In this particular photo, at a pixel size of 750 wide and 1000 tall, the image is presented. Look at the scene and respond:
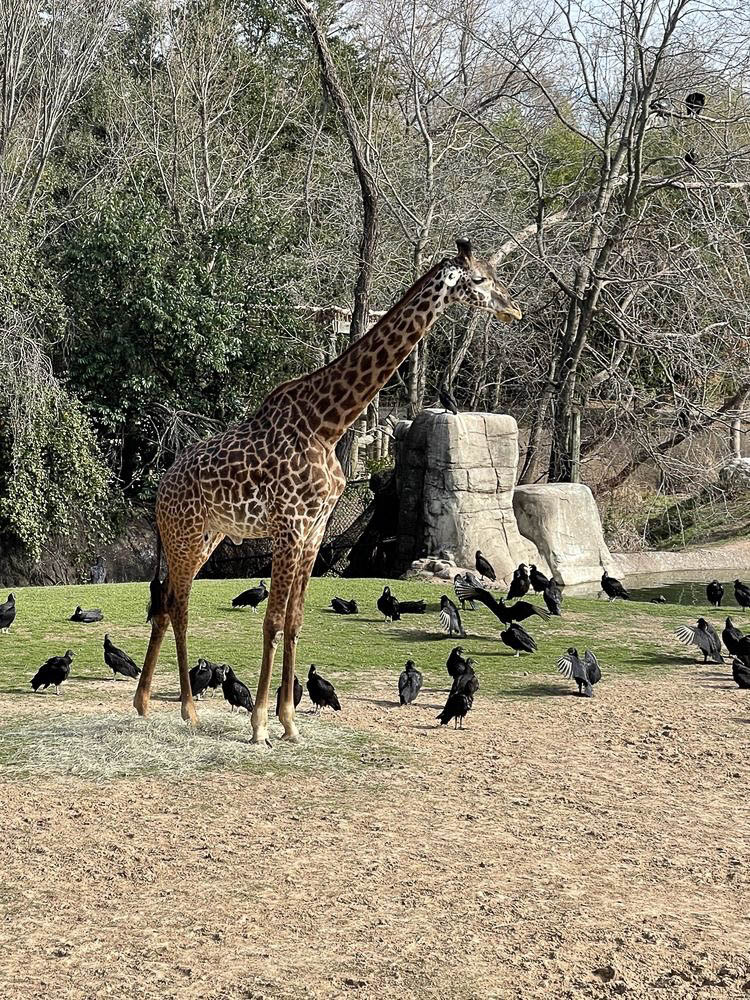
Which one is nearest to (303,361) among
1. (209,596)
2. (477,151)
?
(477,151)

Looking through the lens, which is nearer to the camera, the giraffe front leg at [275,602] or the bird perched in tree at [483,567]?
the giraffe front leg at [275,602]

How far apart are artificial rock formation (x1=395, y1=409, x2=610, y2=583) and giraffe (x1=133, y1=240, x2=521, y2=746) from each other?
9.15 meters

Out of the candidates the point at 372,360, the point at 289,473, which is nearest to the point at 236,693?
the point at 289,473

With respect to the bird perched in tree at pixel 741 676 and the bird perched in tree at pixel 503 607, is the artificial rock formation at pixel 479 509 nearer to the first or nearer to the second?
the bird perched in tree at pixel 503 607

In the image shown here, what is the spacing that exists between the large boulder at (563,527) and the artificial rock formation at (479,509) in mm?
15

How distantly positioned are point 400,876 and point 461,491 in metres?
12.1

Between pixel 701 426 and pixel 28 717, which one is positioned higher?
pixel 701 426

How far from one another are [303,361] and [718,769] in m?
16.8

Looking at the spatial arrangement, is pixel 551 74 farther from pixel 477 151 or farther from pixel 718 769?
pixel 718 769

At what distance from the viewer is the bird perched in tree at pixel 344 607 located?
13.1m

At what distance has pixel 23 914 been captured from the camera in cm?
493

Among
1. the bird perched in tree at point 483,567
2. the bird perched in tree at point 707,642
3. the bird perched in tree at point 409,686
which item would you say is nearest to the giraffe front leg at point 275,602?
the bird perched in tree at point 409,686

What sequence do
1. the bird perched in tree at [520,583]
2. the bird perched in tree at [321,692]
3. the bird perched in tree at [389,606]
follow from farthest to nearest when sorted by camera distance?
the bird perched in tree at [520,583] < the bird perched in tree at [389,606] < the bird perched in tree at [321,692]

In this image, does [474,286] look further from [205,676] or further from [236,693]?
[205,676]
